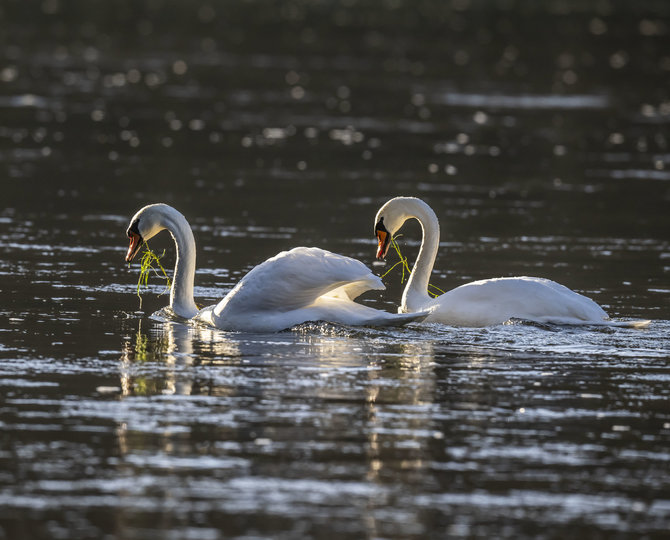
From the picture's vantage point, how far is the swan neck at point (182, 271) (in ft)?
45.3

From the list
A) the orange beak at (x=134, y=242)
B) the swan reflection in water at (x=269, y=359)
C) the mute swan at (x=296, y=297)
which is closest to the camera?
the swan reflection in water at (x=269, y=359)

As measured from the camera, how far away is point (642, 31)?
63.5 m

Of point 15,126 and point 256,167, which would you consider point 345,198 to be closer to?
point 256,167

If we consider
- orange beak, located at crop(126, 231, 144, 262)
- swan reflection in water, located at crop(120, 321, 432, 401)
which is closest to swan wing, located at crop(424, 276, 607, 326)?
swan reflection in water, located at crop(120, 321, 432, 401)

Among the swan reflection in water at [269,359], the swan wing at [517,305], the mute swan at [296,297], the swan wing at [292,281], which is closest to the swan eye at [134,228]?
Answer: the swan reflection in water at [269,359]

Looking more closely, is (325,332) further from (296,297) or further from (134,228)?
(134,228)

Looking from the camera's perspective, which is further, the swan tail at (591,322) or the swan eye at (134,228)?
the swan eye at (134,228)

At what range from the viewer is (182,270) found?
1394cm

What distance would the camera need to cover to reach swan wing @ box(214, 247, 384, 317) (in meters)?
12.8

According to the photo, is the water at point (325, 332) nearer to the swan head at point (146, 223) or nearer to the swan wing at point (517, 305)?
the swan wing at point (517, 305)

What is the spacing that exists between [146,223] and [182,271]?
0.66m

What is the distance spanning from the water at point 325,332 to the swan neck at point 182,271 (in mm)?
302

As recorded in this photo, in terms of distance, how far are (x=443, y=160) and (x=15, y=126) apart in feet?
27.7

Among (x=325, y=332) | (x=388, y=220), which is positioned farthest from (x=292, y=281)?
(x=388, y=220)
